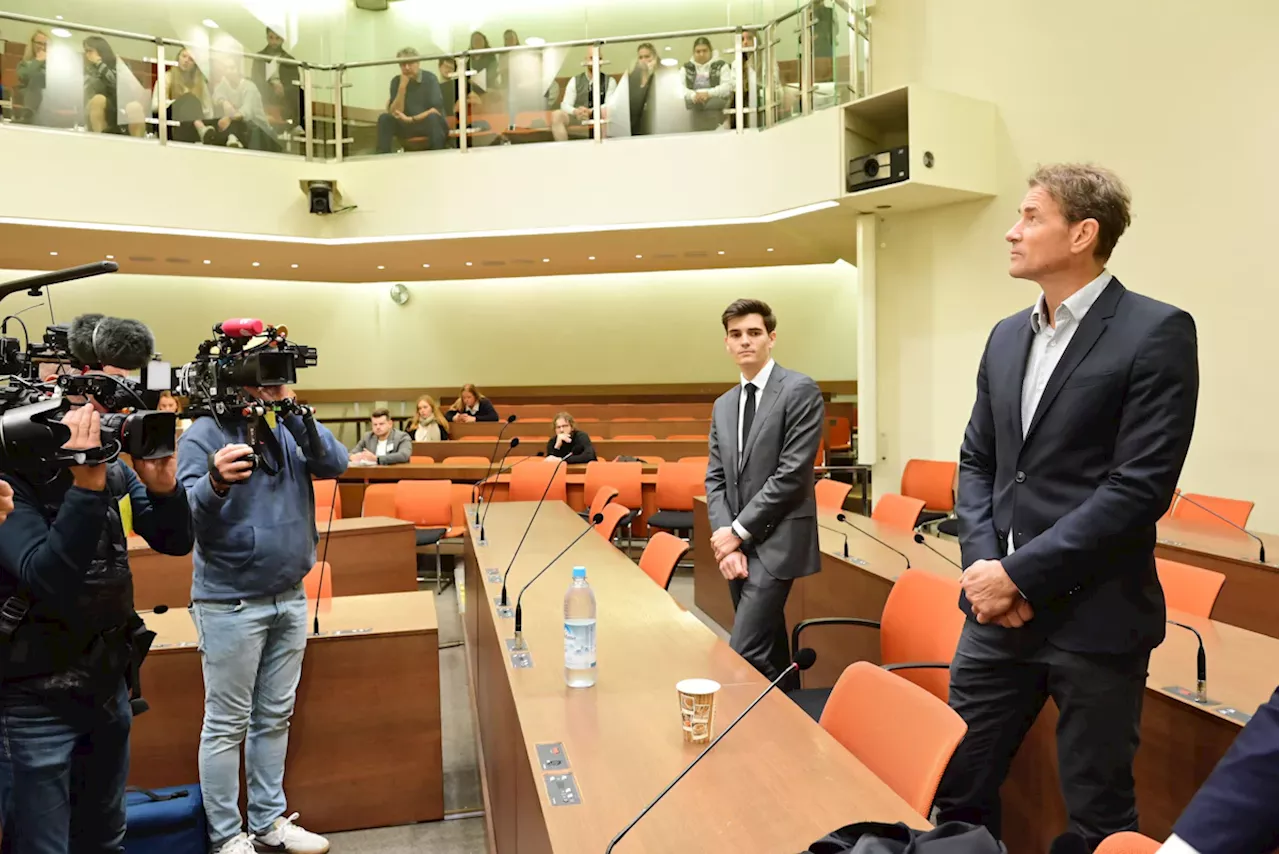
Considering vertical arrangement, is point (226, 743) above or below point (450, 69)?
below

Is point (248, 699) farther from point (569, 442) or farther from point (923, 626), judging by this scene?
point (569, 442)

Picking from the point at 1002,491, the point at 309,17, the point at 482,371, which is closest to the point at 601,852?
the point at 1002,491

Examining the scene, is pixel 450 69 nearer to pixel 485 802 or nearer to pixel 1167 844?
pixel 485 802

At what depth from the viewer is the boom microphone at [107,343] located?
6.63 feet

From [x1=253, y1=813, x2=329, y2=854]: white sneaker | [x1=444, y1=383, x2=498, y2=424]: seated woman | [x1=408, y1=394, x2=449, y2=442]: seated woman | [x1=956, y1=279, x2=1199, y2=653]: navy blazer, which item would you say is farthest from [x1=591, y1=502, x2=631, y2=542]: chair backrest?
[x1=444, y1=383, x2=498, y2=424]: seated woman

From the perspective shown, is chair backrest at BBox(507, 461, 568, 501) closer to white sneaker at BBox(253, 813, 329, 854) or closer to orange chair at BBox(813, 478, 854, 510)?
orange chair at BBox(813, 478, 854, 510)

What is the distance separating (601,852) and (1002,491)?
1108 mm

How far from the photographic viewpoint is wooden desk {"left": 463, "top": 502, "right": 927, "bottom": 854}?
4.59 feet

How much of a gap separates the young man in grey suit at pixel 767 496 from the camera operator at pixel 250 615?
1.34m

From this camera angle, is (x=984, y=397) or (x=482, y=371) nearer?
(x=984, y=397)

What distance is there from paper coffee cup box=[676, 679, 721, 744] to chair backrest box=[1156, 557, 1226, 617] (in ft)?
5.52

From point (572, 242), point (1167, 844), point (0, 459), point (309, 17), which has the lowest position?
point (1167, 844)

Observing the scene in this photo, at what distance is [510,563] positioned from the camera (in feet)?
11.3

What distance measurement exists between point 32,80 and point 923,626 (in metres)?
9.15
